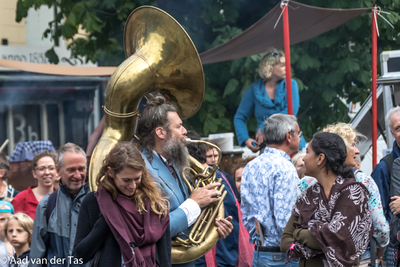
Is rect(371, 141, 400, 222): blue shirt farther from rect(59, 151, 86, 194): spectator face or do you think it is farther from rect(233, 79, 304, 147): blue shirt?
rect(59, 151, 86, 194): spectator face

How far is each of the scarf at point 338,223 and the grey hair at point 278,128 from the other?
619mm

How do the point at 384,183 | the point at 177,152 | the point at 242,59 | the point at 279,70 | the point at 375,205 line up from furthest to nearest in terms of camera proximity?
the point at 242,59 → the point at 279,70 → the point at 384,183 → the point at 177,152 → the point at 375,205

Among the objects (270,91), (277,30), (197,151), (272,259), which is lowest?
(272,259)

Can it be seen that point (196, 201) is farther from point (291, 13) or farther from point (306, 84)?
point (306, 84)

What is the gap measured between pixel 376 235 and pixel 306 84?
436cm

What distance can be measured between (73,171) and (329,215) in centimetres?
161

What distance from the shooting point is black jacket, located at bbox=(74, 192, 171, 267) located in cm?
217

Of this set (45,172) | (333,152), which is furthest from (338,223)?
(45,172)

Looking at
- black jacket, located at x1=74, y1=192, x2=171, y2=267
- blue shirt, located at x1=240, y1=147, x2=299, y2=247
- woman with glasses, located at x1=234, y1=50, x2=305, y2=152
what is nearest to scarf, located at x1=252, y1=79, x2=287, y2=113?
woman with glasses, located at x1=234, y1=50, x2=305, y2=152

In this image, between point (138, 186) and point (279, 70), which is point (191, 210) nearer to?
point (138, 186)

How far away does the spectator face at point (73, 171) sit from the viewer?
10.2 feet

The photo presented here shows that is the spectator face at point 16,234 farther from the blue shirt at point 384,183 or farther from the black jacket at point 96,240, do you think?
the blue shirt at point 384,183

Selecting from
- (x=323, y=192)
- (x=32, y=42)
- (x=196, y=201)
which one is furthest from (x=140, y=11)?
(x=32, y=42)

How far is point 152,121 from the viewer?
2.90 m
